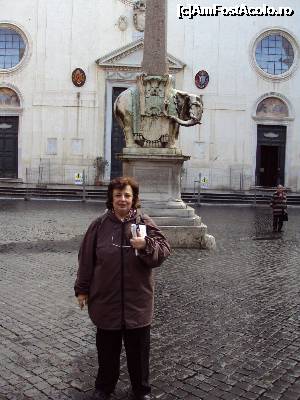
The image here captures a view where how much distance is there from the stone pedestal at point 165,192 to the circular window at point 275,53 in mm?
22022

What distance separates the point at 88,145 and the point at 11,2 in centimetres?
877

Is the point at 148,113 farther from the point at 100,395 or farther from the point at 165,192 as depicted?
the point at 100,395

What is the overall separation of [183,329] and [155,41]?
7.54m

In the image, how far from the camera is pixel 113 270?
3615 millimetres

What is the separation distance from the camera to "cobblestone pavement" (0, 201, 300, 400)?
164 inches

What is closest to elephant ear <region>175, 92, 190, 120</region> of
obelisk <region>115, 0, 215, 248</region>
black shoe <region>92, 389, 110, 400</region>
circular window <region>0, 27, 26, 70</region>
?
obelisk <region>115, 0, 215, 248</region>

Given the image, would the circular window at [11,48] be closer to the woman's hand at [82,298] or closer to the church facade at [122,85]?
the church facade at [122,85]

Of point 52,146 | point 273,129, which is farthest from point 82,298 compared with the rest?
point 273,129

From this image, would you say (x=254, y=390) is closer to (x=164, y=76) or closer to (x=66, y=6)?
(x=164, y=76)

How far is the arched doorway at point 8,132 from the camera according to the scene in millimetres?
30734

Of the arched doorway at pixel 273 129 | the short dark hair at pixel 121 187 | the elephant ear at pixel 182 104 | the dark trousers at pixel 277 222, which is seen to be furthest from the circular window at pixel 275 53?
the short dark hair at pixel 121 187

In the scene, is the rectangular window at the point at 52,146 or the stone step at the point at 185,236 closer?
the stone step at the point at 185,236

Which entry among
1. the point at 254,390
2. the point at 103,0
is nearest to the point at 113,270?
the point at 254,390

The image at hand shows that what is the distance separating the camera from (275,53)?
103 feet
